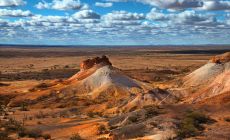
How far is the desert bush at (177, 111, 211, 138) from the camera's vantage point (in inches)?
787

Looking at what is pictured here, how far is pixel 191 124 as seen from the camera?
20.8 meters

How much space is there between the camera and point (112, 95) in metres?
45.8

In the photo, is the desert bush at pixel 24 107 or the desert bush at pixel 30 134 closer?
the desert bush at pixel 30 134

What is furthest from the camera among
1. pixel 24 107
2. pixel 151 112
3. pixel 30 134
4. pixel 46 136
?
pixel 24 107

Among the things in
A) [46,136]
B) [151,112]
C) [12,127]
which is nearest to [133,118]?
[151,112]

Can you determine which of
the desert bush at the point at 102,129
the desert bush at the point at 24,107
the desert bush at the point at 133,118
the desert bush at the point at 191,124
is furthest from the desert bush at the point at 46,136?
the desert bush at the point at 24,107

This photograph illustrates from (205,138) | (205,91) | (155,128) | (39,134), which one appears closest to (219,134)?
(205,138)

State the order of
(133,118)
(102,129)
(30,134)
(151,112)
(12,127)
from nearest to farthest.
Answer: (102,129), (133,118), (151,112), (30,134), (12,127)

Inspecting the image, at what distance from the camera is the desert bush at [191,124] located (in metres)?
20.0

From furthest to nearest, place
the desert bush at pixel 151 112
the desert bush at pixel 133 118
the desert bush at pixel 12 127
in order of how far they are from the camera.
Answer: the desert bush at pixel 12 127
the desert bush at pixel 151 112
the desert bush at pixel 133 118

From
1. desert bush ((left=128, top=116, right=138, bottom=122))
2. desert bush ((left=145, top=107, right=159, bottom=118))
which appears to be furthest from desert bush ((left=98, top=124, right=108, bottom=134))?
desert bush ((left=145, top=107, right=159, bottom=118))

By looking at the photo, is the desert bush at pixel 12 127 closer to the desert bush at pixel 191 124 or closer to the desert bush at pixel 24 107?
the desert bush at pixel 191 124

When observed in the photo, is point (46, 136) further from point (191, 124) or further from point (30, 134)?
point (191, 124)

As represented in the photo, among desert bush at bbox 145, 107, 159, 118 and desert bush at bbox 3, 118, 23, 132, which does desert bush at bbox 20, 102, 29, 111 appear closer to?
desert bush at bbox 3, 118, 23, 132
